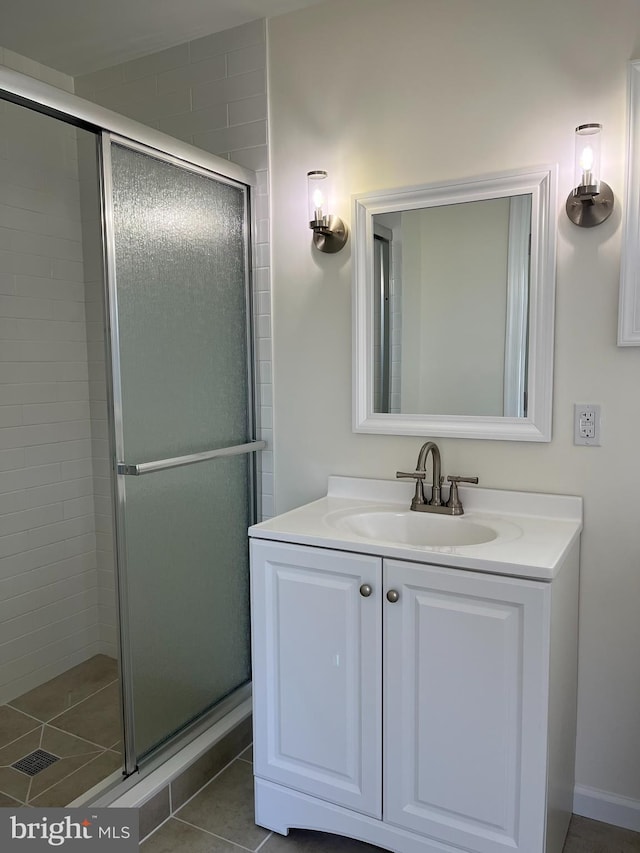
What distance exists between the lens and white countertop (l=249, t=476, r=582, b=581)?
1601 mm

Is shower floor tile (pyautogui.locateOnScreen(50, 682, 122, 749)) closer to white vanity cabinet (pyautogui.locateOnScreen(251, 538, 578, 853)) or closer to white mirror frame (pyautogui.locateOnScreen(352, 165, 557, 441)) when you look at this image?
white vanity cabinet (pyautogui.locateOnScreen(251, 538, 578, 853))

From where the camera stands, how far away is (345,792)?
1.82 metres

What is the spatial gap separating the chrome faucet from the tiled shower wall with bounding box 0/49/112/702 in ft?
5.04

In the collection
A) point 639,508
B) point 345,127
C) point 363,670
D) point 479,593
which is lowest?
point 363,670

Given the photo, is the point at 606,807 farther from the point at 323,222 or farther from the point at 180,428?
the point at 323,222

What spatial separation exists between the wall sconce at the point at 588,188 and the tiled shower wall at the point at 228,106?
1.09 meters

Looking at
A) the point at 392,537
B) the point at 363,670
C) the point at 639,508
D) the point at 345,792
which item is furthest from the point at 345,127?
the point at 345,792

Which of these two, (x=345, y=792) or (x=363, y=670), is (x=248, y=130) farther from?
(x=345, y=792)

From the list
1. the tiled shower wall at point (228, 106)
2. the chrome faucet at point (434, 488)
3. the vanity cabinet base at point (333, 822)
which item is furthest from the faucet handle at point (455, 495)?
the vanity cabinet base at point (333, 822)

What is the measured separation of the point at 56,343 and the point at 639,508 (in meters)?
2.28

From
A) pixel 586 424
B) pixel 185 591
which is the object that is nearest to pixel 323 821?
pixel 185 591

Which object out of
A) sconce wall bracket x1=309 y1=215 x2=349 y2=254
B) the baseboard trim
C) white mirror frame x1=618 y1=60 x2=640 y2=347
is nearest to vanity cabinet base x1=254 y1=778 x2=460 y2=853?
the baseboard trim

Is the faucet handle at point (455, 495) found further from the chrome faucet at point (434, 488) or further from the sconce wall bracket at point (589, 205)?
the sconce wall bracket at point (589, 205)

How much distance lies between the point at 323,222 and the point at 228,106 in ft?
2.16
